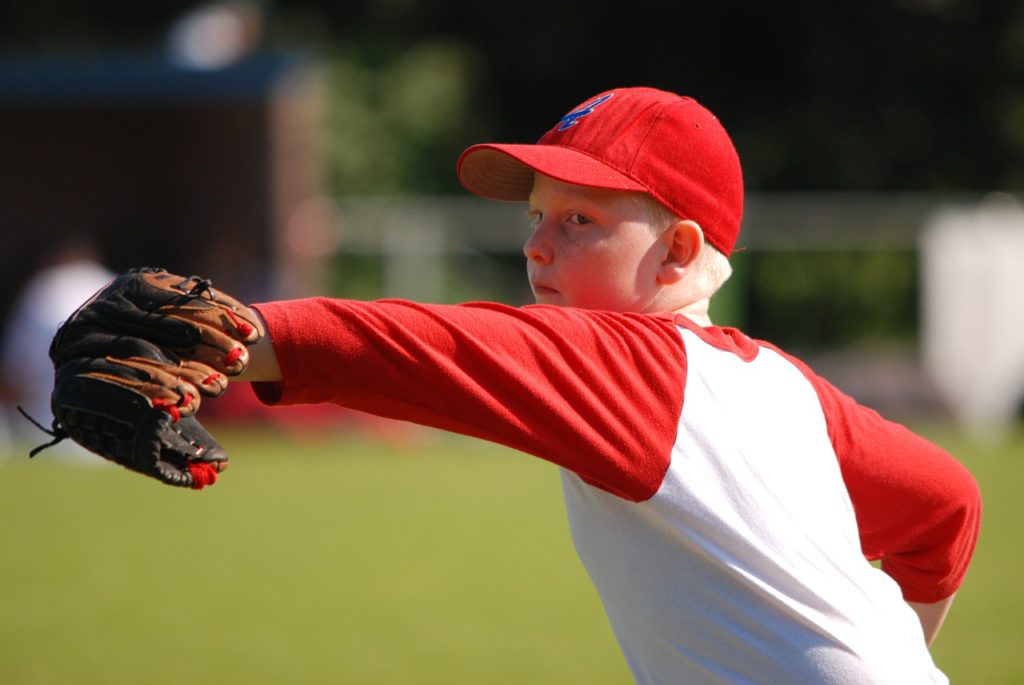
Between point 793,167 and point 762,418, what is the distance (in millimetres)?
22317

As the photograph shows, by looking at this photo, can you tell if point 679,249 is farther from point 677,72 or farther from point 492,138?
point 677,72

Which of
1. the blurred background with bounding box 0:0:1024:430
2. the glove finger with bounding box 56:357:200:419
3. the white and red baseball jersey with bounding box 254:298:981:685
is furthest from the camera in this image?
the blurred background with bounding box 0:0:1024:430

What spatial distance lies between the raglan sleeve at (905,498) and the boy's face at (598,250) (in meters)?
0.42

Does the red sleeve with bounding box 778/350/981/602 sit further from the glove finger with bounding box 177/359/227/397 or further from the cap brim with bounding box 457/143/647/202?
the glove finger with bounding box 177/359/227/397

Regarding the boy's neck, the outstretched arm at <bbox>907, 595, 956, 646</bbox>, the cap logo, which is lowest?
the outstretched arm at <bbox>907, 595, 956, 646</bbox>

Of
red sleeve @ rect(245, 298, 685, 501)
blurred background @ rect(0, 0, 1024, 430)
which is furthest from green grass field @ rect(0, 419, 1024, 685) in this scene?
red sleeve @ rect(245, 298, 685, 501)

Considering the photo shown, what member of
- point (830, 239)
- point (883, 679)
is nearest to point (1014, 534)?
point (883, 679)

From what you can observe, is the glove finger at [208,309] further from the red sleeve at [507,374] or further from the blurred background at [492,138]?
the blurred background at [492,138]

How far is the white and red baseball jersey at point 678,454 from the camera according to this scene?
6.46ft

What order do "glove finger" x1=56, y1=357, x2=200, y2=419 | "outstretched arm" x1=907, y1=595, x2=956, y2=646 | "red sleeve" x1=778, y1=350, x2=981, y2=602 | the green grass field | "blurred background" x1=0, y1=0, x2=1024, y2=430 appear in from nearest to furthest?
"glove finger" x1=56, y1=357, x2=200, y2=419 → "red sleeve" x1=778, y1=350, x2=981, y2=602 → "outstretched arm" x1=907, y1=595, x2=956, y2=646 → the green grass field → "blurred background" x1=0, y1=0, x2=1024, y2=430

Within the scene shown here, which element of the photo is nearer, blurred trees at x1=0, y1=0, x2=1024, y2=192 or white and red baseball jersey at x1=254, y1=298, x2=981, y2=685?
white and red baseball jersey at x1=254, y1=298, x2=981, y2=685

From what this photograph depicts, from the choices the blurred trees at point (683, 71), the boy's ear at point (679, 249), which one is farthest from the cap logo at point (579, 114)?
the blurred trees at point (683, 71)

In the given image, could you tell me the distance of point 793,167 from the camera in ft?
78.3

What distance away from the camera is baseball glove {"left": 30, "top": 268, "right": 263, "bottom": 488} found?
6.09 ft
